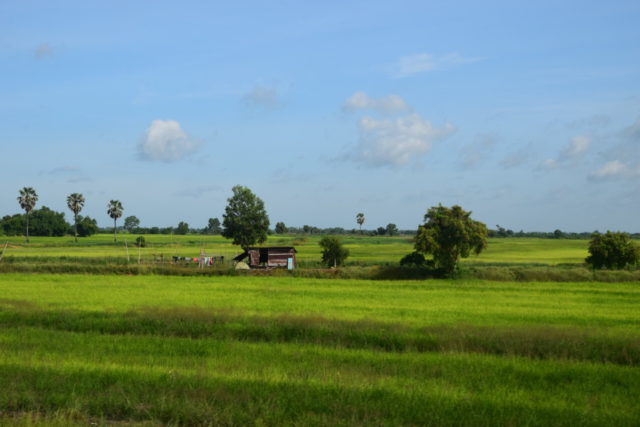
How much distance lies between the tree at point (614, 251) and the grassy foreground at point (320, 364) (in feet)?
74.4

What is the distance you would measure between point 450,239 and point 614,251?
537 inches

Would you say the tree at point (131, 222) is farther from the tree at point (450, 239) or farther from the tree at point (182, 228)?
the tree at point (450, 239)

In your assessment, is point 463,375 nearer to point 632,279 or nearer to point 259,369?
point 259,369

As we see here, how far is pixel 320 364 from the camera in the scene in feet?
39.4

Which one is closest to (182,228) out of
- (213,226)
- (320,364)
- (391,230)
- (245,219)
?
(213,226)

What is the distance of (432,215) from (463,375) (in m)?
33.3

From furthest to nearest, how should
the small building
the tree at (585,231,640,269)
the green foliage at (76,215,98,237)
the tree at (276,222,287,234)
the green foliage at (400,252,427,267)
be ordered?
the tree at (276,222,287,234) < the green foliage at (76,215,98,237) < the small building < the green foliage at (400,252,427,267) < the tree at (585,231,640,269)

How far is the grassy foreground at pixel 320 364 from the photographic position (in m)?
8.65

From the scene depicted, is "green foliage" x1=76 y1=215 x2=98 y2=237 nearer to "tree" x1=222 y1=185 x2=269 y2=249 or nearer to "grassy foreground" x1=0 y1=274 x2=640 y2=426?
"tree" x1=222 y1=185 x2=269 y2=249

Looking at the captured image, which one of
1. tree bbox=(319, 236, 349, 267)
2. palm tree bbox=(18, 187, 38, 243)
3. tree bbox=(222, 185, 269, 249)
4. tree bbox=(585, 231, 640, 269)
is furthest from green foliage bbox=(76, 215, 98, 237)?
tree bbox=(585, 231, 640, 269)

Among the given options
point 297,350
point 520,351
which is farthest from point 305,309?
point 520,351

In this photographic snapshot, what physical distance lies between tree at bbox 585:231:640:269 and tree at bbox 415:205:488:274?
10040 millimetres

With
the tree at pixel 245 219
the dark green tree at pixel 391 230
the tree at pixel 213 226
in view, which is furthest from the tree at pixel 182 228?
the tree at pixel 245 219

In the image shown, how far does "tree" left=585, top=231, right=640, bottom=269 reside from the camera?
44469 mm
